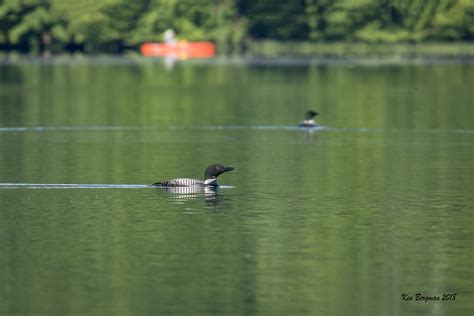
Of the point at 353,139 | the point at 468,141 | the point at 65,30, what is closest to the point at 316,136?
the point at 353,139

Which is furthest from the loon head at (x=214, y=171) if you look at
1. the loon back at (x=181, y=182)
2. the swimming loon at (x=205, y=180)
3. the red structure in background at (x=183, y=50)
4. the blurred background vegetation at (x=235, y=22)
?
the red structure in background at (x=183, y=50)

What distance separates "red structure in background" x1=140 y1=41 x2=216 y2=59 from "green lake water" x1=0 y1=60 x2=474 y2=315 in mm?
79193

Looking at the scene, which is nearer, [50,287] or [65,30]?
[50,287]

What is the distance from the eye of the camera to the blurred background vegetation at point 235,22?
13750cm

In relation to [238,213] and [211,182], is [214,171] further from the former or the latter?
[238,213]

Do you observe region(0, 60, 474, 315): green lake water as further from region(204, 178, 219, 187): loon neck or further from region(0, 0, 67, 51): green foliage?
region(0, 0, 67, 51): green foliage

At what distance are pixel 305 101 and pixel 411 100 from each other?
14.5ft

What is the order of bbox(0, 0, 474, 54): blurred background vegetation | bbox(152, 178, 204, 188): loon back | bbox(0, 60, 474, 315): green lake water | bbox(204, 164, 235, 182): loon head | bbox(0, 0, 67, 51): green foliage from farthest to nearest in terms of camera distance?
bbox(0, 0, 474, 54): blurred background vegetation → bbox(0, 0, 67, 51): green foliage → bbox(204, 164, 235, 182): loon head → bbox(152, 178, 204, 188): loon back → bbox(0, 60, 474, 315): green lake water

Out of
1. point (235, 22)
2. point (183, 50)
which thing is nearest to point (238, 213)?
point (235, 22)

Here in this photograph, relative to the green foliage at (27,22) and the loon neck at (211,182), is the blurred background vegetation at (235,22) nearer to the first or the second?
the green foliage at (27,22)

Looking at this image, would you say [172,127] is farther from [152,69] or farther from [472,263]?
[152,69]

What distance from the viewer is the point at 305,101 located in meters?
71.9

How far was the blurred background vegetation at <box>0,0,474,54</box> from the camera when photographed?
138 metres

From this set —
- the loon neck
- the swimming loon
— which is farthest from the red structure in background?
the swimming loon
